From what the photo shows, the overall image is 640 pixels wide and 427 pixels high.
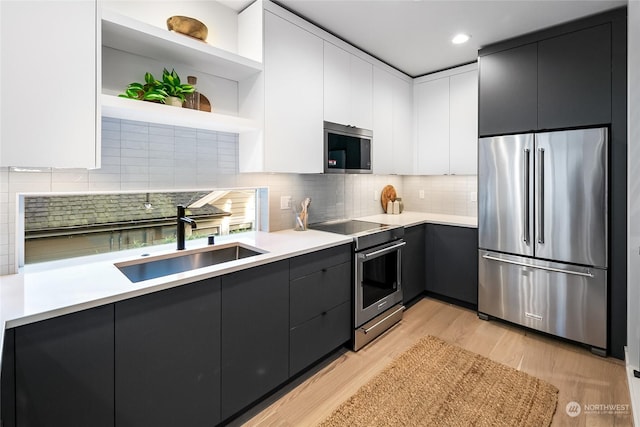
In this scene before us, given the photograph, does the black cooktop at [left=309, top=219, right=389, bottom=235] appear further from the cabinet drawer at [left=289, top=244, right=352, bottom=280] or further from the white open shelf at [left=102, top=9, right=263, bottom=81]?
the white open shelf at [left=102, top=9, right=263, bottom=81]

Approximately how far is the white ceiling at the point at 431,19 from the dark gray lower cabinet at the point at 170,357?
2035 millimetres

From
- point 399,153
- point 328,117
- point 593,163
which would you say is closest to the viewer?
point 593,163

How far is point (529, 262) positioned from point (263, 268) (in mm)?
2198

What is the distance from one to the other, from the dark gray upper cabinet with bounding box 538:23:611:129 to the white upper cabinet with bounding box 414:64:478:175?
0.74 m

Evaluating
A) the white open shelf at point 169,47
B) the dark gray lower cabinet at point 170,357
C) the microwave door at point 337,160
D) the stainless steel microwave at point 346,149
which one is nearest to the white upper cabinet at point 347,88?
the stainless steel microwave at point 346,149

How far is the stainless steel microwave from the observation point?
2.59 meters

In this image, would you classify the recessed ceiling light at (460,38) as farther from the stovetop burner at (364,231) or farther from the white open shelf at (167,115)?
the white open shelf at (167,115)

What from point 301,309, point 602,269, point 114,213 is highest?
point 114,213

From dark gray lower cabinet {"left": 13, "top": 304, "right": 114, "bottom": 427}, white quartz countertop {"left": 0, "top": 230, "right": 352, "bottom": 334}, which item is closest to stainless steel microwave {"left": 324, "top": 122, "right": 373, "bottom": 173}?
white quartz countertop {"left": 0, "top": 230, "right": 352, "bottom": 334}

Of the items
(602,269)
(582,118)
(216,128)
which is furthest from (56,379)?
(582,118)

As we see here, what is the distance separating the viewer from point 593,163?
227 centimetres

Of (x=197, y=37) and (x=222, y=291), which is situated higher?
(x=197, y=37)

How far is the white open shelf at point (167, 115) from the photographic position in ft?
5.01

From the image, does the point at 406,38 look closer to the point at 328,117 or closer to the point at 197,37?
the point at 328,117
